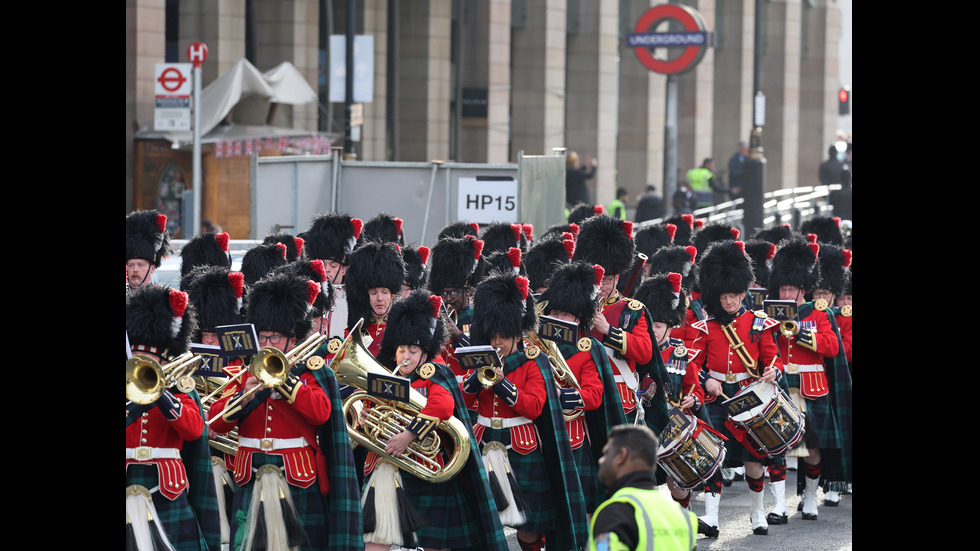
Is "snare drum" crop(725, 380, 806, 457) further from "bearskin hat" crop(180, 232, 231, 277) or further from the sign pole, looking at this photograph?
the sign pole

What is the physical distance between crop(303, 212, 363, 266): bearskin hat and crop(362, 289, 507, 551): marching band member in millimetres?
2700

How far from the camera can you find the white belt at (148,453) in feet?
20.0

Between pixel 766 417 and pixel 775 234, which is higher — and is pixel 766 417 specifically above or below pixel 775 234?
below

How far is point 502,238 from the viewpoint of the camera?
37.2ft

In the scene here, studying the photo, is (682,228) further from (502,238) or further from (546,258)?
(546,258)

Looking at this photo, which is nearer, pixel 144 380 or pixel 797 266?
pixel 144 380

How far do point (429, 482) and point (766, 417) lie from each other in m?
2.72

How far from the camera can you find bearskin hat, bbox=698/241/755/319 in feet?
31.6

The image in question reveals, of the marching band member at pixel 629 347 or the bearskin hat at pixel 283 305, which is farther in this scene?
the marching band member at pixel 629 347

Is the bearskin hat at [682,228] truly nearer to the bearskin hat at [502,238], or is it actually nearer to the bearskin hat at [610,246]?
the bearskin hat at [502,238]

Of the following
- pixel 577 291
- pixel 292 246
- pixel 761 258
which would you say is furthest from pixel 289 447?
pixel 761 258

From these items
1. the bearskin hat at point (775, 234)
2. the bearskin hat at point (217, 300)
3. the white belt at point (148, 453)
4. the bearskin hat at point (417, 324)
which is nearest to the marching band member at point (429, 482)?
the bearskin hat at point (417, 324)

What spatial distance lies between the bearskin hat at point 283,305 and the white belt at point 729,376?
339 cm
